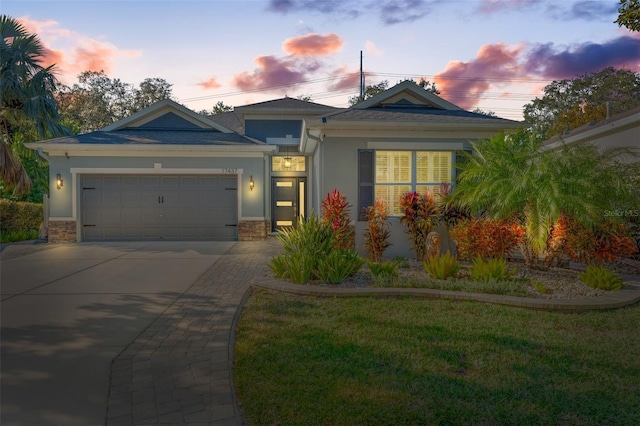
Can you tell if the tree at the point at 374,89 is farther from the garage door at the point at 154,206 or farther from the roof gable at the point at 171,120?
the garage door at the point at 154,206

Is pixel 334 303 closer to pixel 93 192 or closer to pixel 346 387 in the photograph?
pixel 346 387

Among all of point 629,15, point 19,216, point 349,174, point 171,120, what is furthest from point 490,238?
point 19,216

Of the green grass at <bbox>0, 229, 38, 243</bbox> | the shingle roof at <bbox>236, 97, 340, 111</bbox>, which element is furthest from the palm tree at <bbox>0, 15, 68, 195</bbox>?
the shingle roof at <bbox>236, 97, 340, 111</bbox>

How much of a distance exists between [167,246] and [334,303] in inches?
327

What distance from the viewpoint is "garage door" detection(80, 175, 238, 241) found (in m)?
14.3

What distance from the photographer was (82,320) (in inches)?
212

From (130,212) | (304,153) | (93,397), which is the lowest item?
(93,397)

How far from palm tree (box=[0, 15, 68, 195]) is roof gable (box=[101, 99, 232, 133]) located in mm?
2230

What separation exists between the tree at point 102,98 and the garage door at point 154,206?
67.8 feet

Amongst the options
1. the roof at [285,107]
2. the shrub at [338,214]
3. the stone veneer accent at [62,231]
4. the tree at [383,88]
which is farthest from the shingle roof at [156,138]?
the tree at [383,88]

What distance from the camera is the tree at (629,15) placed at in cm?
774

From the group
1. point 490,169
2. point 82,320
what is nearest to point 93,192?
point 82,320

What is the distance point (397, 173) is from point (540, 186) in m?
3.65

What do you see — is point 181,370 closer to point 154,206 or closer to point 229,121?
point 154,206
